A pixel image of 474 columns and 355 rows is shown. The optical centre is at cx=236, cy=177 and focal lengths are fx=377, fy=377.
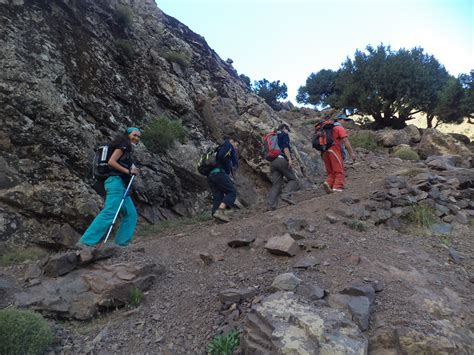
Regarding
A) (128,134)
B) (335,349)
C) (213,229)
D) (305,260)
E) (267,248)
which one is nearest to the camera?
(335,349)

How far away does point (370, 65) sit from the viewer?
981 inches

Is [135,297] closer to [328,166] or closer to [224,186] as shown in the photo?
[224,186]

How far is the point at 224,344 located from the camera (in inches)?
128

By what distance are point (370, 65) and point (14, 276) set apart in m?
25.0

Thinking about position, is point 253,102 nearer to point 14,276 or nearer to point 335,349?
point 14,276

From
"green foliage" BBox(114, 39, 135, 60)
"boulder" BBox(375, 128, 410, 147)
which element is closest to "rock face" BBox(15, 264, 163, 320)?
"green foliage" BBox(114, 39, 135, 60)

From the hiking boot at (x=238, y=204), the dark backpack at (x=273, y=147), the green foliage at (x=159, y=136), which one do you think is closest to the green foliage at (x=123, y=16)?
the green foliage at (x=159, y=136)

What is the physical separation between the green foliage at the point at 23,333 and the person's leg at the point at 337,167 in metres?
6.16

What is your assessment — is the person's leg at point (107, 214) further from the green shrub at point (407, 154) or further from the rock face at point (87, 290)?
the green shrub at point (407, 154)

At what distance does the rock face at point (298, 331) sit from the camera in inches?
114

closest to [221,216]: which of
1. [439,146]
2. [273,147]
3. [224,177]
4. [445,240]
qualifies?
[224,177]

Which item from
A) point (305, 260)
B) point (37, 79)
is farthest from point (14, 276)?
point (37, 79)

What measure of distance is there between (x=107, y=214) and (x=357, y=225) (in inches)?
145

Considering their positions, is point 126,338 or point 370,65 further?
point 370,65
